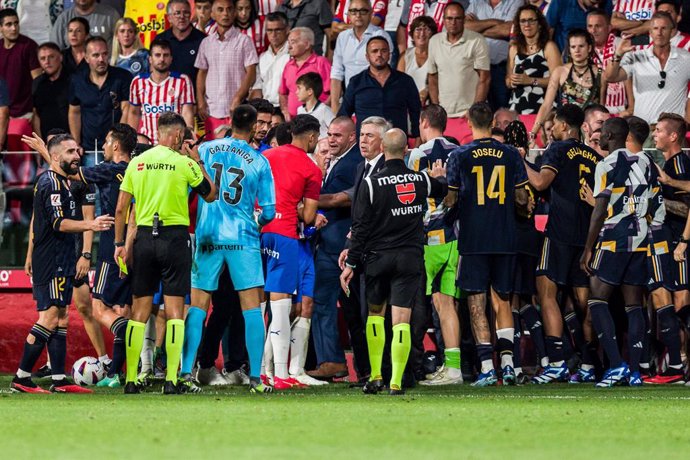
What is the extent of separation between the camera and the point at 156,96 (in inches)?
621

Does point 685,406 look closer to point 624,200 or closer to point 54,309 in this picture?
point 624,200

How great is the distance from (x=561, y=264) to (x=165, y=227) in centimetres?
397

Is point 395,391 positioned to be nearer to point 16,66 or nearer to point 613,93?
point 613,93

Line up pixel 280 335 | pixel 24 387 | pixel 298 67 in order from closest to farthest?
pixel 24 387 → pixel 280 335 → pixel 298 67

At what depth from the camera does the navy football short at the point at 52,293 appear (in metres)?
11.0

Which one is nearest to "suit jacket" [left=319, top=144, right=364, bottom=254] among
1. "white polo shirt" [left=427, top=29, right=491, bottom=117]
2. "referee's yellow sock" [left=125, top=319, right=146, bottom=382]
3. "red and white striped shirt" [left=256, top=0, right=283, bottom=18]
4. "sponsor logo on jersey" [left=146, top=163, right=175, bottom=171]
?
"sponsor logo on jersey" [left=146, top=163, right=175, bottom=171]

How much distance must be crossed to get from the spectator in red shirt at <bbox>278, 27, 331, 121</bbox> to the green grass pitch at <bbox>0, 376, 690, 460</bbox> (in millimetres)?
6112

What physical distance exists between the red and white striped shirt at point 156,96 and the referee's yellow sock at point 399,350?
6358mm

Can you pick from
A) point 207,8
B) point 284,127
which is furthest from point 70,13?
point 284,127

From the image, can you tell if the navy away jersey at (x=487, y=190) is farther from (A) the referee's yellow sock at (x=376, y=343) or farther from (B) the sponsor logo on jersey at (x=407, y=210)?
(A) the referee's yellow sock at (x=376, y=343)

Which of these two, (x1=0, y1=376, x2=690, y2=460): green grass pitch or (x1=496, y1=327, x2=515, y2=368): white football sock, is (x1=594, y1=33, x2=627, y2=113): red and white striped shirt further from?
(x1=0, y1=376, x2=690, y2=460): green grass pitch

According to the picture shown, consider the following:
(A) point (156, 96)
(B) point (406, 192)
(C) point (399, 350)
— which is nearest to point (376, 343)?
(C) point (399, 350)

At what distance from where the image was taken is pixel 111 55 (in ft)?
57.5

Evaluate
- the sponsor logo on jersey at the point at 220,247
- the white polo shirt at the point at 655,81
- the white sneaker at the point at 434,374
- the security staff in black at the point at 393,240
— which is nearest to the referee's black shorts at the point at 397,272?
the security staff in black at the point at 393,240
